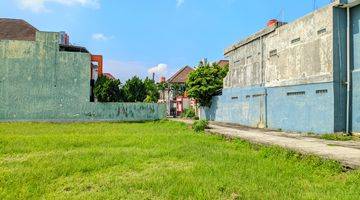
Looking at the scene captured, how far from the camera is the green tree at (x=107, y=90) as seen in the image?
116 feet

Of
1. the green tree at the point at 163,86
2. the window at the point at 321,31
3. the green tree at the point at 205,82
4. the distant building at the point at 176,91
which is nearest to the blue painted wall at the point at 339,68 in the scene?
→ the window at the point at 321,31

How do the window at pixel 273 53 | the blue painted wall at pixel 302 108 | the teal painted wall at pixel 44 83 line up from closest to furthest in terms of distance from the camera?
the blue painted wall at pixel 302 108, the window at pixel 273 53, the teal painted wall at pixel 44 83

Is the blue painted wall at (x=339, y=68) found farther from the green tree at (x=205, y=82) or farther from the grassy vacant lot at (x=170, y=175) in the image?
the green tree at (x=205, y=82)

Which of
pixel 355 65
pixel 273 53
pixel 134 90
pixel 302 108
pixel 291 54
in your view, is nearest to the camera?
pixel 355 65

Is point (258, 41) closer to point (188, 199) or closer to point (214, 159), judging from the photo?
point (214, 159)

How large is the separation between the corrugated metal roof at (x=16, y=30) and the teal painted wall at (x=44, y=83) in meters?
9.09

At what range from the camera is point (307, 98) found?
20109 mm

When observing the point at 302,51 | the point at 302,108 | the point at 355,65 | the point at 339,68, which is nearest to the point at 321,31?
the point at 302,51

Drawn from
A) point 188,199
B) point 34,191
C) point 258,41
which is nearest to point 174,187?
point 188,199

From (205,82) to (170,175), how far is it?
2791 centimetres

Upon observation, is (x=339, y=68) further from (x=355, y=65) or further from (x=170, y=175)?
(x=170, y=175)

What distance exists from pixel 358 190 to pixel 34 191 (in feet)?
17.2

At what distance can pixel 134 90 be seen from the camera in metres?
38.5

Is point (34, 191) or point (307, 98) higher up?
point (307, 98)
